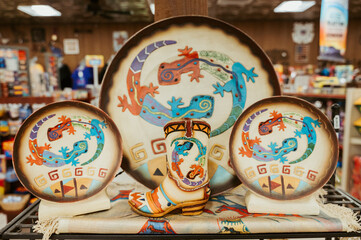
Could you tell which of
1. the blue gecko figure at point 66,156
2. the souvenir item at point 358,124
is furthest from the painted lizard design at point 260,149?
the souvenir item at point 358,124

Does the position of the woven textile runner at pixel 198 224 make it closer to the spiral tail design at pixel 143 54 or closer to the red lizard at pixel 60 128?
the red lizard at pixel 60 128

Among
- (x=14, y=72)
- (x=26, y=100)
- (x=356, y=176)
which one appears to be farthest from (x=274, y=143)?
(x=14, y=72)

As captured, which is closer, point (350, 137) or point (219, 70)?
point (219, 70)

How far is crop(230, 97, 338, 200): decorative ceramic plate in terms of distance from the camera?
2.40ft

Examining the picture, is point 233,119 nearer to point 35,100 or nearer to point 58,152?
point 58,152

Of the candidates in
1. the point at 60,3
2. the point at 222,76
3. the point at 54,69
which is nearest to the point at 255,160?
the point at 222,76

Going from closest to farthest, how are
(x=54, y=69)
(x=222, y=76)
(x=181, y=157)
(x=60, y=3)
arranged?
(x=181, y=157) < (x=222, y=76) < (x=54, y=69) < (x=60, y=3)

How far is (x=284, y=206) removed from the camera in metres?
0.72

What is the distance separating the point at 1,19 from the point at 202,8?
753 cm

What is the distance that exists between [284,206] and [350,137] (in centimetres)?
161

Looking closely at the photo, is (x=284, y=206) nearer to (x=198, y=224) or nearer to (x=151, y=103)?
(x=198, y=224)

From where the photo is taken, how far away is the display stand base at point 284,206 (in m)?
0.72

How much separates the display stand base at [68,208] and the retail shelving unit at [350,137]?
192 cm

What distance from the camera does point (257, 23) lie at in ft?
23.2
